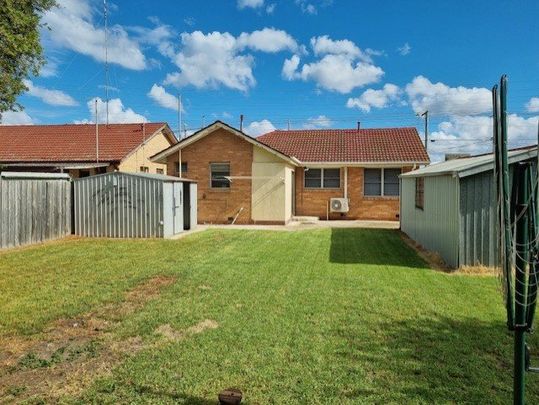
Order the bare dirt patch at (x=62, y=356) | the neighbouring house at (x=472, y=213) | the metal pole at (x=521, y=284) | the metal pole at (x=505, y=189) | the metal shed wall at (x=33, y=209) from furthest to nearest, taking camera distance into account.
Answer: the metal shed wall at (x=33, y=209) < the neighbouring house at (x=472, y=213) < the bare dirt patch at (x=62, y=356) < the metal pole at (x=521, y=284) < the metal pole at (x=505, y=189)

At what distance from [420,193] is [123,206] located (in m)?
9.81

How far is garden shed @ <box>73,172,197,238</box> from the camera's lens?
14000 mm

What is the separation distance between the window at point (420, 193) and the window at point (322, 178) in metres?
7.35

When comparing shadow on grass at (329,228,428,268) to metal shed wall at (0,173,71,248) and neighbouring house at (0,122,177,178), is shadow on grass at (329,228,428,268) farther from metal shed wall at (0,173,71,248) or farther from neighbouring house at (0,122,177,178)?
neighbouring house at (0,122,177,178)

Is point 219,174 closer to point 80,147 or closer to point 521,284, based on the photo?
point 80,147

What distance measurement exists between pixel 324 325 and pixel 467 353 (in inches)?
66.6

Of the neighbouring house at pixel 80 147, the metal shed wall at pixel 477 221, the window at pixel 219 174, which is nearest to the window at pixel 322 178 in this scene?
the window at pixel 219 174

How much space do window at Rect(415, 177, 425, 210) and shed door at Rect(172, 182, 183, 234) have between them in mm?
8341

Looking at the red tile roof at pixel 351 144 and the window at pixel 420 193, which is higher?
the red tile roof at pixel 351 144

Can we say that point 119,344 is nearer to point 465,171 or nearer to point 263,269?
point 263,269

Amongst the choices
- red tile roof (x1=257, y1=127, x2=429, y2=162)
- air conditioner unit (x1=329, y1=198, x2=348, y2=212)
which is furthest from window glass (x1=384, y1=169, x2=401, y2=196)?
air conditioner unit (x1=329, y1=198, x2=348, y2=212)

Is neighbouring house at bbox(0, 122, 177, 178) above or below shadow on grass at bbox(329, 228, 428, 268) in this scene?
above

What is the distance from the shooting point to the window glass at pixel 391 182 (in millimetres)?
20922

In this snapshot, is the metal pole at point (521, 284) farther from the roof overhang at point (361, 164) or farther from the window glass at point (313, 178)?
the window glass at point (313, 178)
